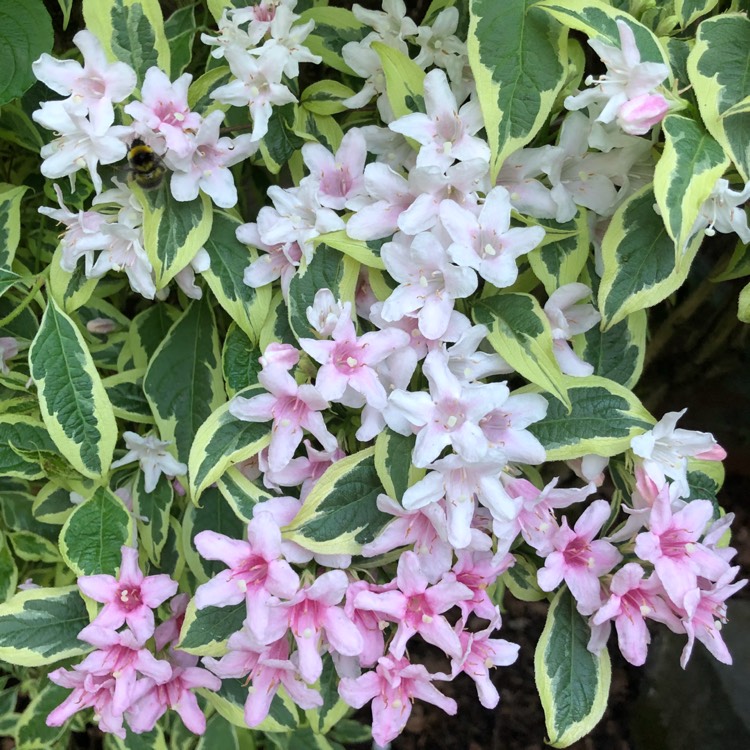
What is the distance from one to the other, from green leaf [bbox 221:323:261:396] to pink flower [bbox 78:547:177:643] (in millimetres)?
238

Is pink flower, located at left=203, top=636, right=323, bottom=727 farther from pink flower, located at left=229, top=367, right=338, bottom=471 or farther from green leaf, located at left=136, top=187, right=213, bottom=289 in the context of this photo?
green leaf, located at left=136, top=187, right=213, bottom=289

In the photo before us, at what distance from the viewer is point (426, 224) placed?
0.76 metres

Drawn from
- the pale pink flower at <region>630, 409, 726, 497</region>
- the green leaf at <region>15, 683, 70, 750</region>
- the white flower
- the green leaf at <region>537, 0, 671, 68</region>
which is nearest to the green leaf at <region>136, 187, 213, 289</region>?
the white flower

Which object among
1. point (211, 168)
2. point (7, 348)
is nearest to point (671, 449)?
point (211, 168)

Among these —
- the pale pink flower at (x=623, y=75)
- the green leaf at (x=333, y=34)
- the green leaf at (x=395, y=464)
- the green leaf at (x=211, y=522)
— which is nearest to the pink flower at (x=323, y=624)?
the green leaf at (x=395, y=464)

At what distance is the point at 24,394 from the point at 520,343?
73 cm

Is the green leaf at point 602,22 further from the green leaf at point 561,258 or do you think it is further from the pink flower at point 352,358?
the pink flower at point 352,358

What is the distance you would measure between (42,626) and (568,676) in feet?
2.20

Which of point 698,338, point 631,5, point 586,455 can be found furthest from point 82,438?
point 698,338

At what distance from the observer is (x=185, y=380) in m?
0.99

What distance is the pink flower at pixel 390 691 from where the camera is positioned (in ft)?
2.64

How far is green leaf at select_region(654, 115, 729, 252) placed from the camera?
667 mm

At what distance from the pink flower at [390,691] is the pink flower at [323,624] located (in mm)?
55

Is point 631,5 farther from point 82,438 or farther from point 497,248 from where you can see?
point 82,438
